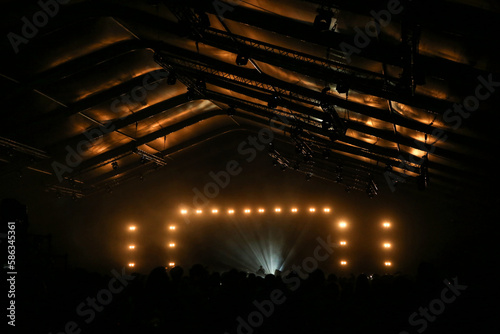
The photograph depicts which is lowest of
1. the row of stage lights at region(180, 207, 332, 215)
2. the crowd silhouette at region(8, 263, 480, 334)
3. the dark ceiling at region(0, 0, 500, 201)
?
the crowd silhouette at region(8, 263, 480, 334)

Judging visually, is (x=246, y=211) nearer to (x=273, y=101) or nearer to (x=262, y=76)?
(x=273, y=101)

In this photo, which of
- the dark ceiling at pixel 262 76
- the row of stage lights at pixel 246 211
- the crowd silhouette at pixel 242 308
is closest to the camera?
the crowd silhouette at pixel 242 308

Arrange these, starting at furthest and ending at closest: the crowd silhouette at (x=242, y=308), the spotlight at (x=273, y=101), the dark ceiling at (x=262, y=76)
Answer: the spotlight at (x=273, y=101) < the dark ceiling at (x=262, y=76) < the crowd silhouette at (x=242, y=308)

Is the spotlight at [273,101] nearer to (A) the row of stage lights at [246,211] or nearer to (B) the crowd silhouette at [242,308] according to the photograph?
(B) the crowd silhouette at [242,308]

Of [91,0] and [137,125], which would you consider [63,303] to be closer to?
[91,0]

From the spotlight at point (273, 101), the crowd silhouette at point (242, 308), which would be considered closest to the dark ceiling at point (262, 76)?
the spotlight at point (273, 101)

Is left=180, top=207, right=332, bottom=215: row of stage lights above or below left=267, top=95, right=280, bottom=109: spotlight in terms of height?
below

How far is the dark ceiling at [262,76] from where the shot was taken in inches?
210

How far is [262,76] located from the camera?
8.59 m

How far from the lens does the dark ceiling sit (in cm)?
534

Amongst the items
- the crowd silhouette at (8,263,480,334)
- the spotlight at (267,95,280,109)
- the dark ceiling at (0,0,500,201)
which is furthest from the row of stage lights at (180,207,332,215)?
the crowd silhouette at (8,263,480,334)

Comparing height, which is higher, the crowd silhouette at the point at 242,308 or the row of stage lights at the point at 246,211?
the row of stage lights at the point at 246,211

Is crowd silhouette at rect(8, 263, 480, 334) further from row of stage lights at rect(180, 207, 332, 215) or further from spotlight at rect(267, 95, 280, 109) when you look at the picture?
row of stage lights at rect(180, 207, 332, 215)

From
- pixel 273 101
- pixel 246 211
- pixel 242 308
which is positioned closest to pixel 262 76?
pixel 273 101
